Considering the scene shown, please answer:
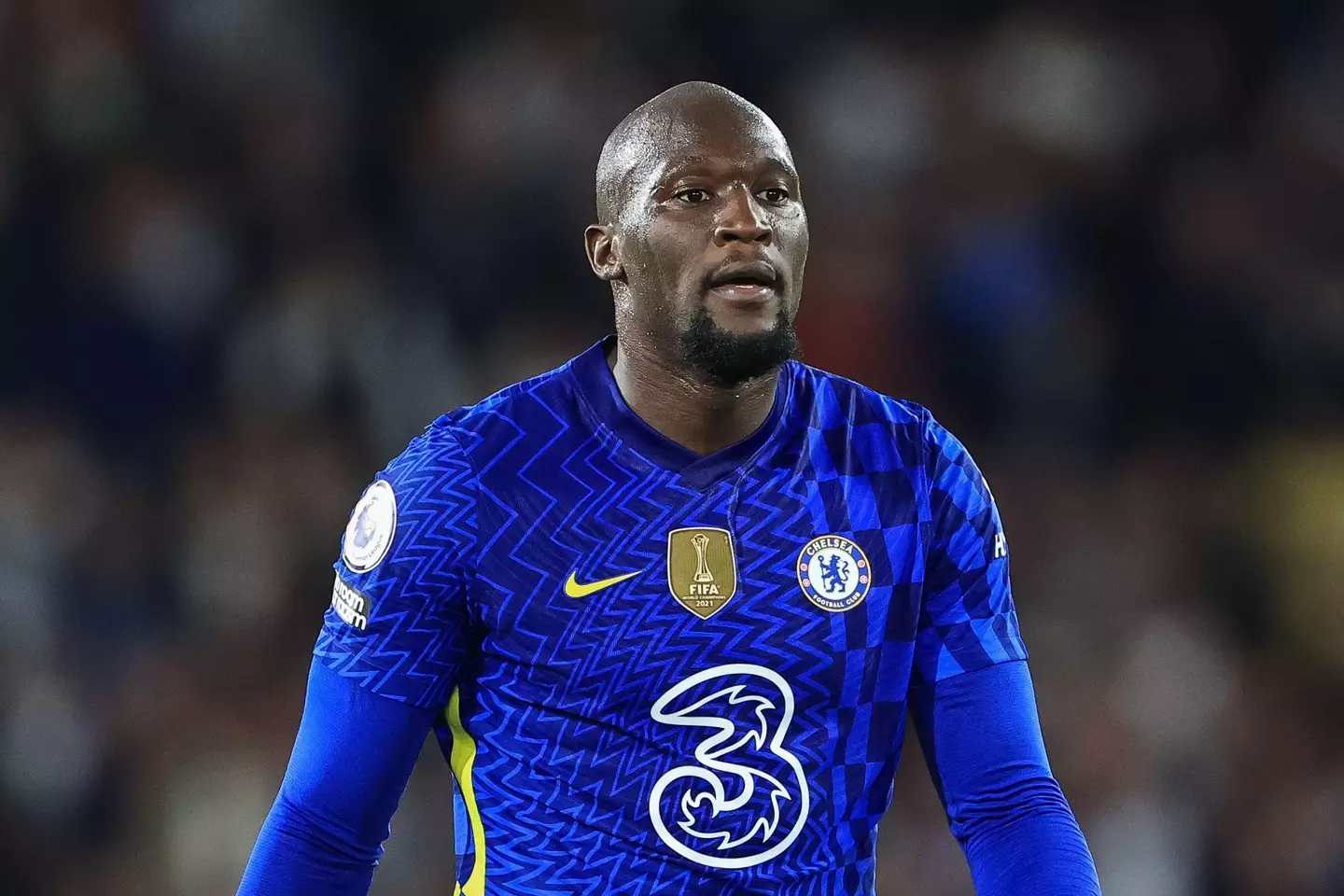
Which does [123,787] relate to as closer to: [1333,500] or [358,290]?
[358,290]

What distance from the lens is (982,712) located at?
6.91ft

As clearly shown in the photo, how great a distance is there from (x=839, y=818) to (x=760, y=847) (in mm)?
131

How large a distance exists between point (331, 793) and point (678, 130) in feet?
3.47

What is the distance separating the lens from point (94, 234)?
415cm

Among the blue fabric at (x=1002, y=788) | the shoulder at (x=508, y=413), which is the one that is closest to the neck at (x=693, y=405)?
the shoulder at (x=508, y=413)

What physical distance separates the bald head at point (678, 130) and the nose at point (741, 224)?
4.2 inches

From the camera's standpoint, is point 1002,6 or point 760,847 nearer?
point 760,847

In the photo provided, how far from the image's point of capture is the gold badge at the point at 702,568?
2.07m

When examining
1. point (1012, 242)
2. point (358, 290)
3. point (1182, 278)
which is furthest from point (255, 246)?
point (1182, 278)

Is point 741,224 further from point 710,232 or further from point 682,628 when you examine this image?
point 682,628

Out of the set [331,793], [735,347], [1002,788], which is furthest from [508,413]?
[1002,788]

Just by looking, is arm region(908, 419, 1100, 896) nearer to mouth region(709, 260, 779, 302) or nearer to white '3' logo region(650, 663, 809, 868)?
white '3' logo region(650, 663, 809, 868)

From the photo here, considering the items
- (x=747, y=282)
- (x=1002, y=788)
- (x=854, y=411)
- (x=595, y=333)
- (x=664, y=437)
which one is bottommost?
(x=1002, y=788)

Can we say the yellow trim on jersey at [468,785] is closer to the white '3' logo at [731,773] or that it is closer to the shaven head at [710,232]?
the white '3' logo at [731,773]
